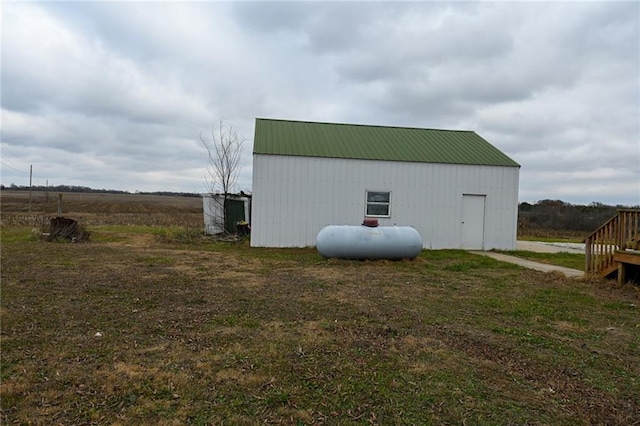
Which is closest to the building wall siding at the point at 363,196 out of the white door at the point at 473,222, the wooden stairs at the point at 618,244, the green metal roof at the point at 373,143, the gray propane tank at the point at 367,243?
the white door at the point at 473,222

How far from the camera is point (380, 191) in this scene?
15758 millimetres

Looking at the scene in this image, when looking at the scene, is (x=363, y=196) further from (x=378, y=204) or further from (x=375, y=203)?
(x=378, y=204)

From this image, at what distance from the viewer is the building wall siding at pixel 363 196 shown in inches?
597

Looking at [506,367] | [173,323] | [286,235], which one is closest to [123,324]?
[173,323]

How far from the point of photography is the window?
15695mm

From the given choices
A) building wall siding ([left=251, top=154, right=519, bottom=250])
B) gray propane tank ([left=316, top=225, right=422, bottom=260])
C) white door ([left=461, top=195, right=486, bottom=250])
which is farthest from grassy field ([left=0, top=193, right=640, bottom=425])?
white door ([left=461, top=195, right=486, bottom=250])

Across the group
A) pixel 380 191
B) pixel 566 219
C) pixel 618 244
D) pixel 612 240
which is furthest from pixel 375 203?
pixel 566 219

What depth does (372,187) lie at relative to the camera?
15.7 m

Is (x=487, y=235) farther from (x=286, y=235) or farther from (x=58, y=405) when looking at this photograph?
(x=58, y=405)

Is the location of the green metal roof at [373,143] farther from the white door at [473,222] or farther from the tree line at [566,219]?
the tree line at [566,219]

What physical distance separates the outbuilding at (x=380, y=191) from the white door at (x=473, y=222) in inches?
1.5

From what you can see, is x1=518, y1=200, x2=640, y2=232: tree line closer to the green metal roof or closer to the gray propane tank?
the green metal roof

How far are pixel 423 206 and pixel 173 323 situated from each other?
11730 millimetres

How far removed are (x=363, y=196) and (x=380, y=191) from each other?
2.22 feet
